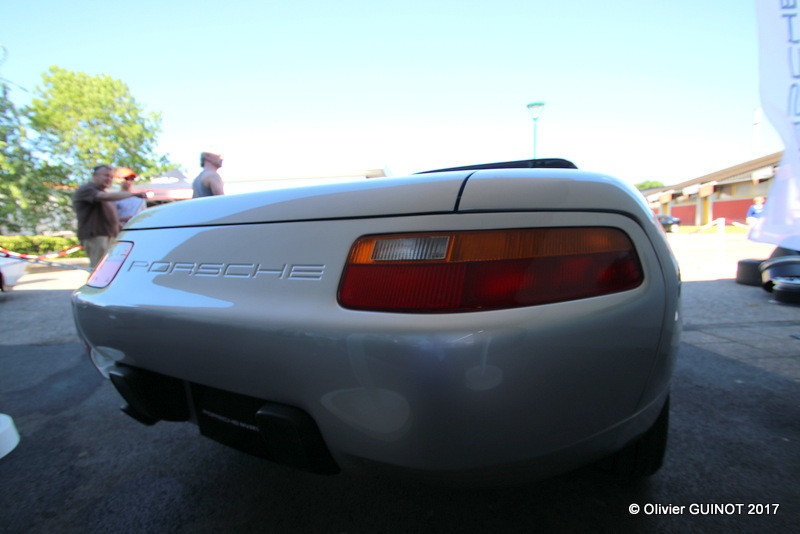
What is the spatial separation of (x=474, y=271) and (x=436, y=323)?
14cm

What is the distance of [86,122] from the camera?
20.5 meters

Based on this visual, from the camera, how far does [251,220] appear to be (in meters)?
1.05

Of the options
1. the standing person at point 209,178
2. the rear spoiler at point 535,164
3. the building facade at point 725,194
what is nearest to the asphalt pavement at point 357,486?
the rear spoiler at point 535,164

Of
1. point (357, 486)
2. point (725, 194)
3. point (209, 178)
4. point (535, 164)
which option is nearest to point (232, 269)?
point (357, 486)

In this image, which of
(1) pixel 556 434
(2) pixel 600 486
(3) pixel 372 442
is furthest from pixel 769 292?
(3) pixel 372 442

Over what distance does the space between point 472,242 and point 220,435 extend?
3.04 feet

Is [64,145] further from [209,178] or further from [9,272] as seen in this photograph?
[209,178]

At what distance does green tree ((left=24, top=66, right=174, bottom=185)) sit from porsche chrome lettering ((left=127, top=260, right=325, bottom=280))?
74.1ft

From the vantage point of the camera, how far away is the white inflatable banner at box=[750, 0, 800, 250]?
8.79ft

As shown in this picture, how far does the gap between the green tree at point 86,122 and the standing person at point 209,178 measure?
20.3m

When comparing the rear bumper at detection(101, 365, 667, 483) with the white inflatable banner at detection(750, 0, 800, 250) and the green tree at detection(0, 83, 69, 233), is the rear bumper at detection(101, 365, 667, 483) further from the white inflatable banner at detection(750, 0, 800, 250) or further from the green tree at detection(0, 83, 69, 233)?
the green tree at detection(0, 83, 69, 233)

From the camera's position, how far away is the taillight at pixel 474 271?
0.79 metres

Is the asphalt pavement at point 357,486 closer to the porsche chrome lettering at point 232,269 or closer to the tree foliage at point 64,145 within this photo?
the porsche chrome lettering at point 232,269

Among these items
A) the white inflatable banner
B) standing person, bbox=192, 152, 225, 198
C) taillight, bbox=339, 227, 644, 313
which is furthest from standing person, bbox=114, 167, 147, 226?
the white inflatable banner
